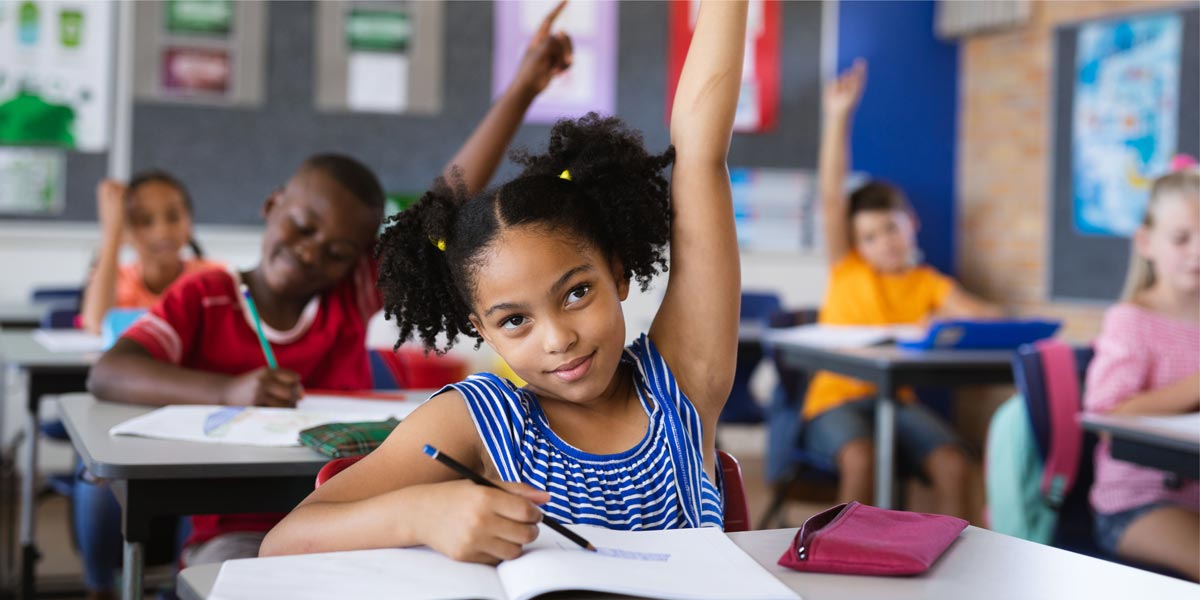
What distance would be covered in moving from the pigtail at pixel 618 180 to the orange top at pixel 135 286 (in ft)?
7.96

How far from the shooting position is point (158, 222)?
3682mm

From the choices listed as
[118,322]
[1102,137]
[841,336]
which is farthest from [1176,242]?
[1102,137]

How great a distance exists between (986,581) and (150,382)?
141 centimetres

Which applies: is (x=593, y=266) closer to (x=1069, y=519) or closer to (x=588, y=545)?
(x=588, y=545)

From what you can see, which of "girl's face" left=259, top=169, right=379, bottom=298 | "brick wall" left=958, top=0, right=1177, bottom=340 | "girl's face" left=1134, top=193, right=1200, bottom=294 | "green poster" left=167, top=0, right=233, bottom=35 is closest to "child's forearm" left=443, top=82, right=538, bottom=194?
"girl's face" left=259, top=169, right=379, bottom=298

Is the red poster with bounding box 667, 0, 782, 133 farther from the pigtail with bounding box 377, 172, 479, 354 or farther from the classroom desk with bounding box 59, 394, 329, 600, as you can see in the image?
the pigtail with bounding box 377, 172, 479, 354

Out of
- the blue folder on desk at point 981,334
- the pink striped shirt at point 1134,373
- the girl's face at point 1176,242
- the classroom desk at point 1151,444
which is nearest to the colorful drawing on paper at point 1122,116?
the blue folder on desk at point 981,334

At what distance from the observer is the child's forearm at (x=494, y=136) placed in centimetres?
217

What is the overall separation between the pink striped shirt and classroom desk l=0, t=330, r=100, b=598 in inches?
81.2

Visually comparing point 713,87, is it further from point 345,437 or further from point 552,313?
point 345,437

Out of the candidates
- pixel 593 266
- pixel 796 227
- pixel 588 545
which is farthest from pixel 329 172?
pixel 796 227

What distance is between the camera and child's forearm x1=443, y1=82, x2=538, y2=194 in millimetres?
2174

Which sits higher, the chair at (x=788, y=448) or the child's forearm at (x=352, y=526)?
the child's forearm at (x=352, y=526)

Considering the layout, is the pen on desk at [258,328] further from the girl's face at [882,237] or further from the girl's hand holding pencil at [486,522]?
the girl's face at [882,237]
